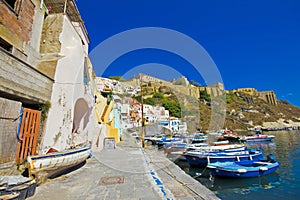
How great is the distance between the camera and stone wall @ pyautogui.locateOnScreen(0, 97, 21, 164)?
4247mm

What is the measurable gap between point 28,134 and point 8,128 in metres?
0.88

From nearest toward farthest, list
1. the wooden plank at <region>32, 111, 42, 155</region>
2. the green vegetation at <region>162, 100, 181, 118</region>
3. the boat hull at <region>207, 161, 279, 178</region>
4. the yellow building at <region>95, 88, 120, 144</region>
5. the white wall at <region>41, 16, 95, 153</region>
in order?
the wooden plank at <region>32, 111, 42, 155</region> < the white wall at <region>41, 16, 95, 153</region> < the boat hull at <region>207, 161, 279, 178</region> < the yellow building at <region>95, 88, 120, 144</region> < the green vegetation at <region>162, 100, 181, 118</region>

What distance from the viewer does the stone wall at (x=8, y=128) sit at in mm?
4247

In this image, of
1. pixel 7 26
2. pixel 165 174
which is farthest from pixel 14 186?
pixel 7 26

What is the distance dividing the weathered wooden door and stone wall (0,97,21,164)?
0.23 m

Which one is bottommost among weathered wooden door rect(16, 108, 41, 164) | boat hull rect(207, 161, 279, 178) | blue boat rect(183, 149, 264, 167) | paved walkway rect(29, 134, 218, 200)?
boat hull rect(207, 161, 279, 178)

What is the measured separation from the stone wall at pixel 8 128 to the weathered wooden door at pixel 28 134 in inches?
9.2

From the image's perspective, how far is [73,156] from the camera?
533 centimetres

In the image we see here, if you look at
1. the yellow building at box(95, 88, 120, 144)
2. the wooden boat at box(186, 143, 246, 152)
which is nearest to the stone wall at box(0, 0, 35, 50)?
the yellow building at box(95, 88, 120, 144)

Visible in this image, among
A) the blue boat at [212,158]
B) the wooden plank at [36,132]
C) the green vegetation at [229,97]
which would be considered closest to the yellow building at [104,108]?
the blue boat at [212,158]

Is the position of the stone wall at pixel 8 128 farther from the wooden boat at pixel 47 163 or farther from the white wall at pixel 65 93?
the white wall at pixel 65 93

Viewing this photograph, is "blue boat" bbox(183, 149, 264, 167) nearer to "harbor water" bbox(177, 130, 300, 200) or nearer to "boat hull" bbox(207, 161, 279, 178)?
"harbor water" bbox(177, 130, 300, 200)

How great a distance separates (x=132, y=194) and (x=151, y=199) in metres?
0.54

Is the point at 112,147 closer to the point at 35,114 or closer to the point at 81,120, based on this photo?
the point at 81,120
